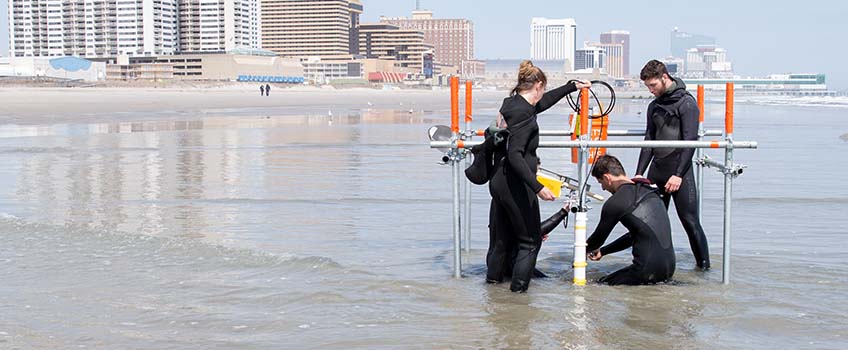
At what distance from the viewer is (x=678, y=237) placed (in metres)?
8.77

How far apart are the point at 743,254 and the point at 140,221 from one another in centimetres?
556

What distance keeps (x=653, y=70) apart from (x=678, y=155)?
2.02 feet

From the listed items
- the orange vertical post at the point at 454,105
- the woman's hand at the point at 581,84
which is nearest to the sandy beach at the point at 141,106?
the orange vertical post at the point at 454,105

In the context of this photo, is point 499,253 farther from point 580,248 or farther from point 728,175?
point 728,175

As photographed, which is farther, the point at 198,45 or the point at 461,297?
the point at 198,45

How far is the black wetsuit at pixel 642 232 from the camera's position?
6.50m

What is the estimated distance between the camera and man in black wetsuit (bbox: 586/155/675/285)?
21.3 ft

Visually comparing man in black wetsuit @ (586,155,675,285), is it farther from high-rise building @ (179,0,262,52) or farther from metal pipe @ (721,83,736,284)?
high-rise building @ (179,0,262,52)

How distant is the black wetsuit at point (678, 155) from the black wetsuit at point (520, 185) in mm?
1008

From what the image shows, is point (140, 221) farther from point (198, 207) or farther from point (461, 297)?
point (461, 297)

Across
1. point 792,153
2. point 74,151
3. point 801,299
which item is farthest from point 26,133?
point 801,299

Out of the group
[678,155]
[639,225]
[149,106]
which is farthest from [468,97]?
[149,106]

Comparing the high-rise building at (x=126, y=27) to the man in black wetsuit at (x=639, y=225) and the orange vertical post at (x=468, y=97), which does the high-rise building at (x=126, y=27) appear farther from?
the man in black wetsuit at (x=639, y=225)

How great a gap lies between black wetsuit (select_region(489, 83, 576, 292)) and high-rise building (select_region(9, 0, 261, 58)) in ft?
579
